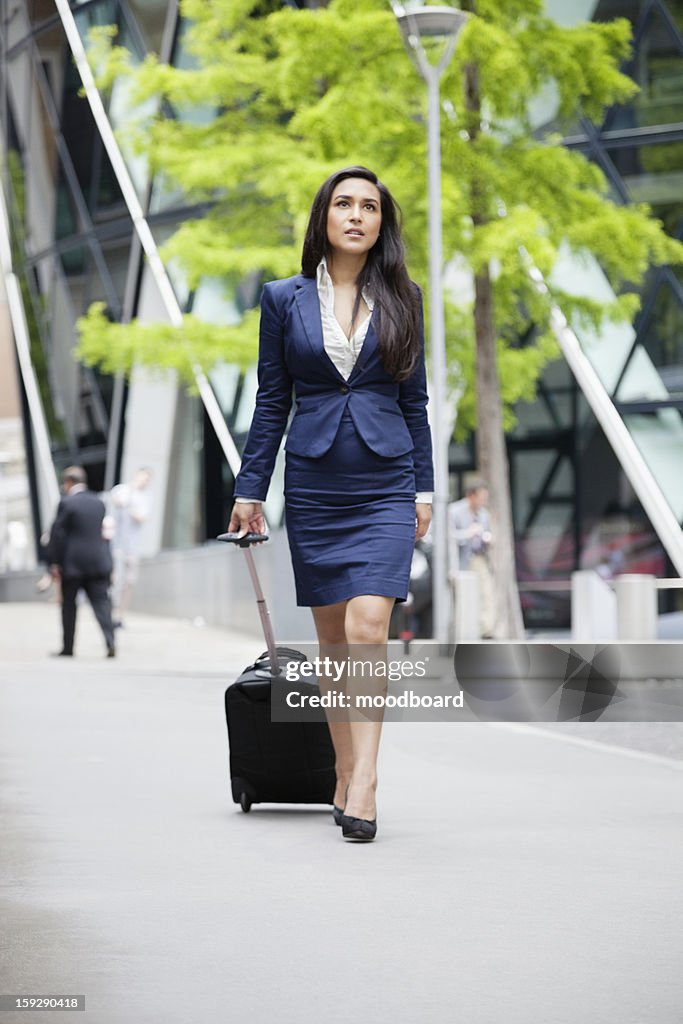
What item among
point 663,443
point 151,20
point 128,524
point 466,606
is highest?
point 151,20

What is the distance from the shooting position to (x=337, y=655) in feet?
21.9

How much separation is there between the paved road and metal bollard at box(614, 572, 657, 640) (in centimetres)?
623

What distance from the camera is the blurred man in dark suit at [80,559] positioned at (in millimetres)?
17219

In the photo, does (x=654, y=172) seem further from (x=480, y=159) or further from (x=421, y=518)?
(x=421, y=518)

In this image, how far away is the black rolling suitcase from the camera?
22.7 ft

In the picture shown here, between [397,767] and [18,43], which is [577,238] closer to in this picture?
[397,767]

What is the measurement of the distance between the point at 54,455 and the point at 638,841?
35100 millimetres

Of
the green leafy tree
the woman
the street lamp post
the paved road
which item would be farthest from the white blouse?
the green leafy tree

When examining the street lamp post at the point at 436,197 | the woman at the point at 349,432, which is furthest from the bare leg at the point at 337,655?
the street lamp post at the point at 436,197

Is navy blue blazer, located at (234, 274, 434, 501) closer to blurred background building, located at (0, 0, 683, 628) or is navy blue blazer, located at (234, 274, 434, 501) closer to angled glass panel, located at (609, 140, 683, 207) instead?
blurred background building, located at (0, 0, 683, 628)

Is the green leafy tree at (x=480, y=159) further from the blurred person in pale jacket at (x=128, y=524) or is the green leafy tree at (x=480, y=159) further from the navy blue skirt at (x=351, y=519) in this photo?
the navy blue skirt at (x=351, y=519)

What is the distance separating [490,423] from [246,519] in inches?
463

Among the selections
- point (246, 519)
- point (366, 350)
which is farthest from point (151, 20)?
point (246, 519)

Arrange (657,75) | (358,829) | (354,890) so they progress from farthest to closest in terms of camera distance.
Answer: (657,75) → (358,829) → (354,890)
